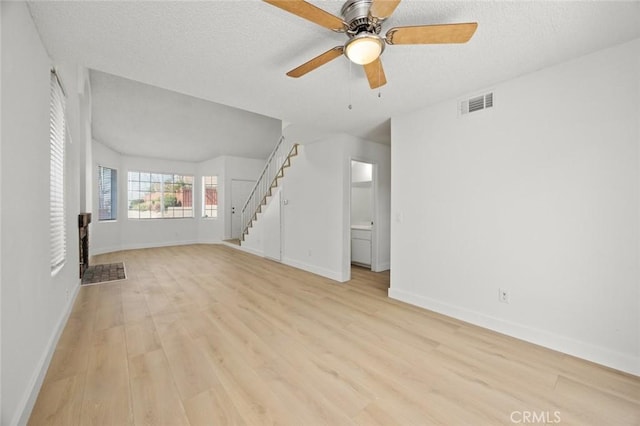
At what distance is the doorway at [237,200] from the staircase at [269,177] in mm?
221

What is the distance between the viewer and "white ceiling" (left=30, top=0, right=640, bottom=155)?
163 centimetres

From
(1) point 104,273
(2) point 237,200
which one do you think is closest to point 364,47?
(1) point 104,273

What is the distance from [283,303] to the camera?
10.8ft

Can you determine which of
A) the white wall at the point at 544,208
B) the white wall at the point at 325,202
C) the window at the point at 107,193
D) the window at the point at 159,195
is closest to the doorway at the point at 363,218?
the white wall at the point at 325,202

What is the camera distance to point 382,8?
1403mm

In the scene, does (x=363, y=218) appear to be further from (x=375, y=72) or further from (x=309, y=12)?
(x=309, y=12)

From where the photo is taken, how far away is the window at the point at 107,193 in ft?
21.8

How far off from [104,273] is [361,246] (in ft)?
15.7

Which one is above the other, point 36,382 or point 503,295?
point 503,295

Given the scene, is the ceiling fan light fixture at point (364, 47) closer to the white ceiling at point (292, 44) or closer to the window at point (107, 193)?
the white ceiling at point (292, 44)

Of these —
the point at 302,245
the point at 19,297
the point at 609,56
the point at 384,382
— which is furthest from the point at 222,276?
the point at 609,56

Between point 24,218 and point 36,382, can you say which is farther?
point 36,382

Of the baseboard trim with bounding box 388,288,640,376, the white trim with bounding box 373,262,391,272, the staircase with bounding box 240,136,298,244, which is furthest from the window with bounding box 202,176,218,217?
the baseboard trim with bounding box 388,288,640,376

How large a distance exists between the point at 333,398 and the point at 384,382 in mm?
396
